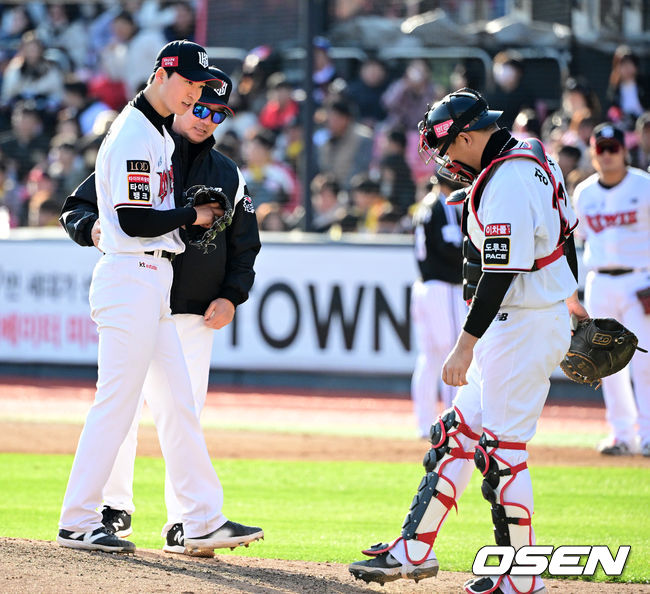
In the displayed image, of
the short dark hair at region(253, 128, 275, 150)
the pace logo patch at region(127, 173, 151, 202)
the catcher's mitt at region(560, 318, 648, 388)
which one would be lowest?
the catcher's mitt at region(560, 318, 648, 388)

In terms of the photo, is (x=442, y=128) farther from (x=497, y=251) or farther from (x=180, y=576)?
(x=180, y=576)

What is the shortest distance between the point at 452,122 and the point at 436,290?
204 inches

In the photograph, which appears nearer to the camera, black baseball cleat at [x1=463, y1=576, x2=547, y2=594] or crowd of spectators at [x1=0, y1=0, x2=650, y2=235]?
black baseball cleat at [x1=463, y1=576, x2=547, y2=594]

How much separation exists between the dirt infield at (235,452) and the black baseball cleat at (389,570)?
3.4 inches

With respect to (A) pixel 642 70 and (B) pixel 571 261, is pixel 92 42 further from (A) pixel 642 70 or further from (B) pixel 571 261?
(B) pixel 571 261

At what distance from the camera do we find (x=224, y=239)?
6004mm

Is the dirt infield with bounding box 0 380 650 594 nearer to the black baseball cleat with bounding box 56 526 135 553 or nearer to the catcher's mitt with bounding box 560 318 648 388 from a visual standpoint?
the black baseball cleat with bounding box 56 526 135 553

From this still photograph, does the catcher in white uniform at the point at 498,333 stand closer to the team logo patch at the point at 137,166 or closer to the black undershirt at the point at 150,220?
the black undershirt at the point at 150,220

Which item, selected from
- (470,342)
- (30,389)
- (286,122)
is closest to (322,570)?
(470,342)

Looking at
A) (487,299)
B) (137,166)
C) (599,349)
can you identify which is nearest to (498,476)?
(487,299)

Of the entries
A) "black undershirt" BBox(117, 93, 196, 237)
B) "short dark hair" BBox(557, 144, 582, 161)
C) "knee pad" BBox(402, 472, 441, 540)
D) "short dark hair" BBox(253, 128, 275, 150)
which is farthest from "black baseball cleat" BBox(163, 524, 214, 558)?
"short dark hair" BBox(253, 128, 275, 150)

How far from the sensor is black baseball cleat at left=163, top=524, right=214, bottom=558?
5578 mm

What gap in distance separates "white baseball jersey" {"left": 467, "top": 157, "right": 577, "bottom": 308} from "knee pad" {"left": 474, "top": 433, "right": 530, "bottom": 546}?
1.92ft

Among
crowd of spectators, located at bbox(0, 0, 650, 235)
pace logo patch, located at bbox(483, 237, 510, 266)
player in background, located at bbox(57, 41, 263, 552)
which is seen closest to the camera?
pace logo patch, located at bbox(483, 237, 510, 266)
